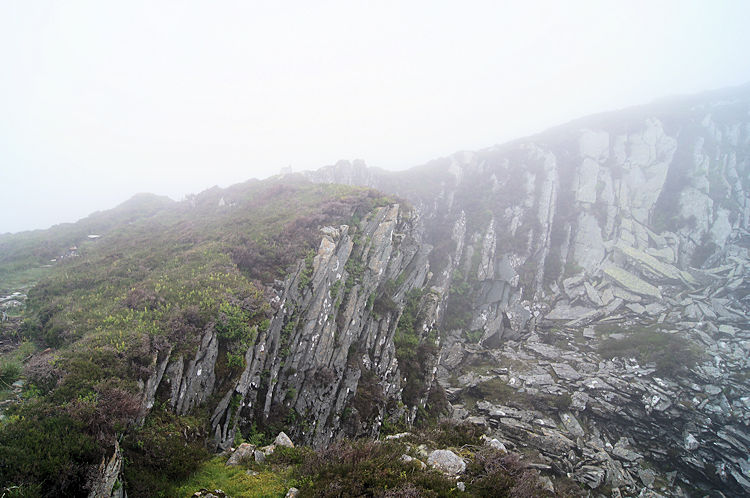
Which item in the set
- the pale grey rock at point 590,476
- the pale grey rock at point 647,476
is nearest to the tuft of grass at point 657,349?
the pale grey rock at point 647,476

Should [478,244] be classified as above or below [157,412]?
below

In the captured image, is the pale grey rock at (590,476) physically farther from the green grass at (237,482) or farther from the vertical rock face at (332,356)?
the green grass at (237,482)

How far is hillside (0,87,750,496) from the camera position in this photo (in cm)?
834

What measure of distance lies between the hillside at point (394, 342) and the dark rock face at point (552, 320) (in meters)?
0.17

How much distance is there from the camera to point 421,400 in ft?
66.7

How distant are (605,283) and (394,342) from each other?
90.9 ft

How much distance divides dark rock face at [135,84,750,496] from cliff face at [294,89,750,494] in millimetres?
175

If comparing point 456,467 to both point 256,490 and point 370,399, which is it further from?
point 370,399

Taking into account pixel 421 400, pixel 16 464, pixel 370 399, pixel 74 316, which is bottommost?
pixel 421 400

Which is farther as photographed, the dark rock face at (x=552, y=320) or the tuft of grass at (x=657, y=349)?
the tuft of grass at (x=657, y=349)

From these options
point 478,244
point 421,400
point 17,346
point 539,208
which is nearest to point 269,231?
point 17,346

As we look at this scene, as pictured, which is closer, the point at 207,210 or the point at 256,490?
the point at 256,490

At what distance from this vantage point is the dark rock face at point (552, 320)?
16.4m

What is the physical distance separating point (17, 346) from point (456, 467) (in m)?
17.5
